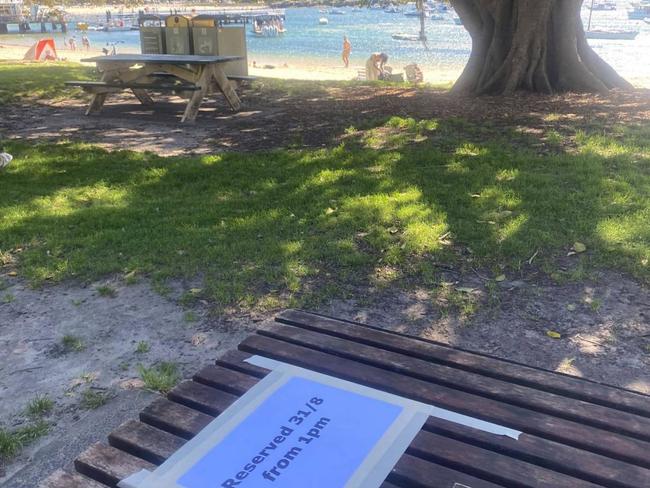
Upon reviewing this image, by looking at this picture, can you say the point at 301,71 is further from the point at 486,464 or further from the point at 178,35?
the point at 486,464

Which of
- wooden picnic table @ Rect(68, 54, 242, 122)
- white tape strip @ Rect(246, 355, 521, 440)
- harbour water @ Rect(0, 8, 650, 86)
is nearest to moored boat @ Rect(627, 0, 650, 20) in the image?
harbour water @ Rect(0, 8, 650, 86)

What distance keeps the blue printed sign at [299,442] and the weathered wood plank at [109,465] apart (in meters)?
0.17

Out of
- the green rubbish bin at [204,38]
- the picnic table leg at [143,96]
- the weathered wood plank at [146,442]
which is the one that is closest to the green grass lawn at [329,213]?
the weathered wood plank at [146,442]

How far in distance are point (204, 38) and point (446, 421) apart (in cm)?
1366

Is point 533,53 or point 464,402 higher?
point 533,53

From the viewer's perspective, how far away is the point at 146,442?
5.54 feet

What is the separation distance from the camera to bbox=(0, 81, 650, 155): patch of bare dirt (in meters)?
8.17

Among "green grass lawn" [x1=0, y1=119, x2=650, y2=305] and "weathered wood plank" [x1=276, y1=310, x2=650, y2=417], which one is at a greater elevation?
"weathered wood plank" [x1=276, y1=310, x2=650, y2=417]

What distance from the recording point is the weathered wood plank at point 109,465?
62.1 inches

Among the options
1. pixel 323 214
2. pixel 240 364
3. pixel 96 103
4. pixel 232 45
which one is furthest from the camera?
pixel 232 45

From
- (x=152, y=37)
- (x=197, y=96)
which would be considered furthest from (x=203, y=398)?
(x=152, y=37)

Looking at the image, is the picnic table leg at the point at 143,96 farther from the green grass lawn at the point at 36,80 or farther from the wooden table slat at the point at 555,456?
the wooden table slat at the point at 555,456

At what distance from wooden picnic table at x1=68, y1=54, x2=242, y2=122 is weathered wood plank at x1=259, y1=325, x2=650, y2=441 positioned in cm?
807

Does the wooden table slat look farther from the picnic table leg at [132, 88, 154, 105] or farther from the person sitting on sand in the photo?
the person sitting on sand
